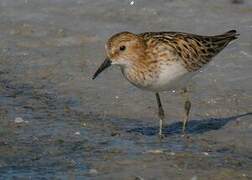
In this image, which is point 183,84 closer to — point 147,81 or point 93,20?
point 147,81

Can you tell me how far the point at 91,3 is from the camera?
14.6 metres

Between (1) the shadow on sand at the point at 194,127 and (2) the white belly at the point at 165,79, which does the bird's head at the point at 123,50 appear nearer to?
(2) the white belly at the point at 165,79

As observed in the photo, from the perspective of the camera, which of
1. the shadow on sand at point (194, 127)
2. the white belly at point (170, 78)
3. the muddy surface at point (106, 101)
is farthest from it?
the shadow on sand at point (194, 127)

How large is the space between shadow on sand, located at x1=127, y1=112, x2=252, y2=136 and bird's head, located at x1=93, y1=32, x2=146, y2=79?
2.82 feet

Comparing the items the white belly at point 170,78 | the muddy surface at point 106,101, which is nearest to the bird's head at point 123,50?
the white belly at point 170,78

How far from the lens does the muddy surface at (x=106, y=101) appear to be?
30.4 feet

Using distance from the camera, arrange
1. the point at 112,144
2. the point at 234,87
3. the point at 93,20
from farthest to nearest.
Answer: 1. the point at 93,20
2. the point at 234,87
3. the point at 112,144

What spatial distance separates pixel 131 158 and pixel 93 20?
5059 mm

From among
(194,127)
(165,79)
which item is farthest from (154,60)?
(194,127)

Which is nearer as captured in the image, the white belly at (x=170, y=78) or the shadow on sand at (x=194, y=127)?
the white belly at (x=170, y=78)

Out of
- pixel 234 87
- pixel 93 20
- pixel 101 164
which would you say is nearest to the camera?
pixel 101 164

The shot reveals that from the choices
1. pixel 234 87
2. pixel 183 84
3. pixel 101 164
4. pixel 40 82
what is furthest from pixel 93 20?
pixel 101 164

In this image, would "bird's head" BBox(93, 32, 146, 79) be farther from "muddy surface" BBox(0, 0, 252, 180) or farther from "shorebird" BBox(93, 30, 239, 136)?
"muddy surface" BBox(0, 0, 252, 180)

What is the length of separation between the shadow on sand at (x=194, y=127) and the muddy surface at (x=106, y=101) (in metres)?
0.01
